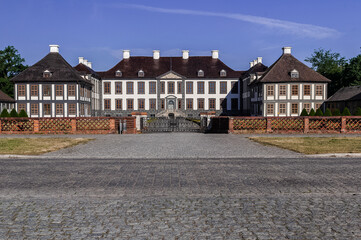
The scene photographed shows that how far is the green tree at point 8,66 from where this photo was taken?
64.6 meters

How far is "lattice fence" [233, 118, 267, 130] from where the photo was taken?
25.8 metres

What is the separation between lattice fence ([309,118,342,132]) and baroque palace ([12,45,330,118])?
2479 cm

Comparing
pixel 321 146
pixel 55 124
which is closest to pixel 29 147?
pixel 55 124

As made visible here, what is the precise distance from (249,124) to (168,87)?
41.0 meters

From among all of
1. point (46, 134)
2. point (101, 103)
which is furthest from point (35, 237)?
point (101, 103)

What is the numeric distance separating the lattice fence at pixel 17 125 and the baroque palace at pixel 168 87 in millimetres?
24769

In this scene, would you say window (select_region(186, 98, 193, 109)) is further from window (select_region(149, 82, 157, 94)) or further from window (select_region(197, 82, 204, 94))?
window (select_region(149, 82, 157, 94))

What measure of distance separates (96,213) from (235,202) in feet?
7.78

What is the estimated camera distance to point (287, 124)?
2566 cm

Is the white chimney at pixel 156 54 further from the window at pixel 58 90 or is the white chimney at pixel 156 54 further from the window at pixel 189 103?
the window at pixel 58 90

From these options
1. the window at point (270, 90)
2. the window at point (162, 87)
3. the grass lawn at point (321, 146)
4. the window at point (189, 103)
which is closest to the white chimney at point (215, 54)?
the window at point (189, 103)

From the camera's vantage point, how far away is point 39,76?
5072 cm

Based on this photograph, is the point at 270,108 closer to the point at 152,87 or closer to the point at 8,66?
the point at 152,87

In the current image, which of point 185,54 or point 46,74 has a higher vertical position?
point 185,54
